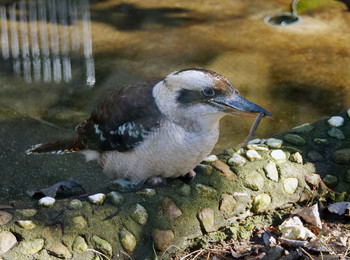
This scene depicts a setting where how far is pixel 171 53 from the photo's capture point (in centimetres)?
582

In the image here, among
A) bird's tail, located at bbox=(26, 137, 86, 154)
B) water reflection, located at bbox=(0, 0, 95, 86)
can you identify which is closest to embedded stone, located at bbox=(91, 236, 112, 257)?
bird's tail, located at bbox=(26, 137, 86, 154)

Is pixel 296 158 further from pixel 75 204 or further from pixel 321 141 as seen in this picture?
pixel 75 204

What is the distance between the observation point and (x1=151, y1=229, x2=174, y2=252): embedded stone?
2959 mm

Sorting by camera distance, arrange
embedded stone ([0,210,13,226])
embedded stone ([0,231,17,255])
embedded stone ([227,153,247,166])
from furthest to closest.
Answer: embedded stone ([227,153,247,166]) → embedded stone ([0,210,13,226]) → embedded stone ([0,231,17,255])

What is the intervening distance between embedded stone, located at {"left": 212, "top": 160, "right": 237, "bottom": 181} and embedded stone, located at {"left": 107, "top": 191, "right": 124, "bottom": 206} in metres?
0.67

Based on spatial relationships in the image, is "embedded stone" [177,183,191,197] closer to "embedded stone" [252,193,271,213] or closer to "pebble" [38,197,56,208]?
"embedded stone" [252,193,271,213]

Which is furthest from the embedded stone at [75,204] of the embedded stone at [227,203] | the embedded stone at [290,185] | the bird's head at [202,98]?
the embedded stone at [290,185]

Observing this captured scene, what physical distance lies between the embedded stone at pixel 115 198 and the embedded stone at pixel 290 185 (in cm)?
104

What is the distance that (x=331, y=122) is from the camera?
3.70 m

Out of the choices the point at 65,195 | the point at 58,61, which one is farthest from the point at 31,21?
the point at 65,195

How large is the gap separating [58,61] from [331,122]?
124 inches

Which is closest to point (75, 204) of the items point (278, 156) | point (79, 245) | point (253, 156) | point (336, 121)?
point (79, 245)

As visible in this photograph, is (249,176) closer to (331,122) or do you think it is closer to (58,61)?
(331,122)

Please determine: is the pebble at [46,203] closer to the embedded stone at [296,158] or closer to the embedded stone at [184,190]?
the embedded stone at [184,190]
